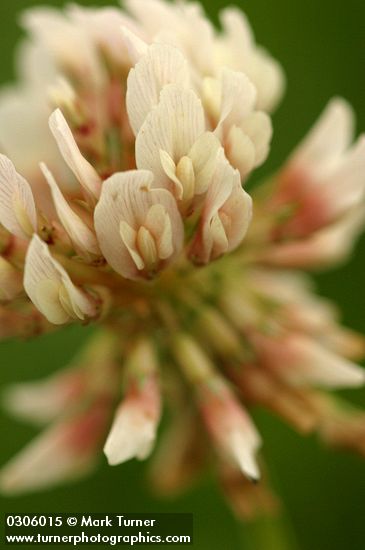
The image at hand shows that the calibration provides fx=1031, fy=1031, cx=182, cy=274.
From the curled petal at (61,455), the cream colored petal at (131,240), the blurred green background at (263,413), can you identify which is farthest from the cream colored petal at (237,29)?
the blurred green background at (263,413)

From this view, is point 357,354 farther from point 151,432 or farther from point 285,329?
point 151,432

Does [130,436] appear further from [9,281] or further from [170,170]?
[170,170]

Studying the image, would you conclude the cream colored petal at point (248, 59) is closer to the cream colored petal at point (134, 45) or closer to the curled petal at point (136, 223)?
the cream colored petal at point (134, 45)

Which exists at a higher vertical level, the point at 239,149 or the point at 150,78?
the point at 150,78

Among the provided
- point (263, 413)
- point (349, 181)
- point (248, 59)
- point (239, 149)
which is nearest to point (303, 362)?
point (349, 181)

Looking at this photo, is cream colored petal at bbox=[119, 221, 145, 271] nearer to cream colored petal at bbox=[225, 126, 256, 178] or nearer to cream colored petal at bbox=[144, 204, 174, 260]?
cream colored petal at bbox=[144, 204, 174, 260]

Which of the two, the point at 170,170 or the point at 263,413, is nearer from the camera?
Answer: the point at 170,170

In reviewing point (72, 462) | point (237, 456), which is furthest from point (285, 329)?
point (72, 462)

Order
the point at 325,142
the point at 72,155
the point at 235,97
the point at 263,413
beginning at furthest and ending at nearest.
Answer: the point at 263,413, the point at 325,142, the point at 235,97, the point at 72,155

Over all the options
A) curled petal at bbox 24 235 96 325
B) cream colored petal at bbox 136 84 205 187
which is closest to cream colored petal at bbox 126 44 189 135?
cream colored petal at bbox 136 84 205 187
